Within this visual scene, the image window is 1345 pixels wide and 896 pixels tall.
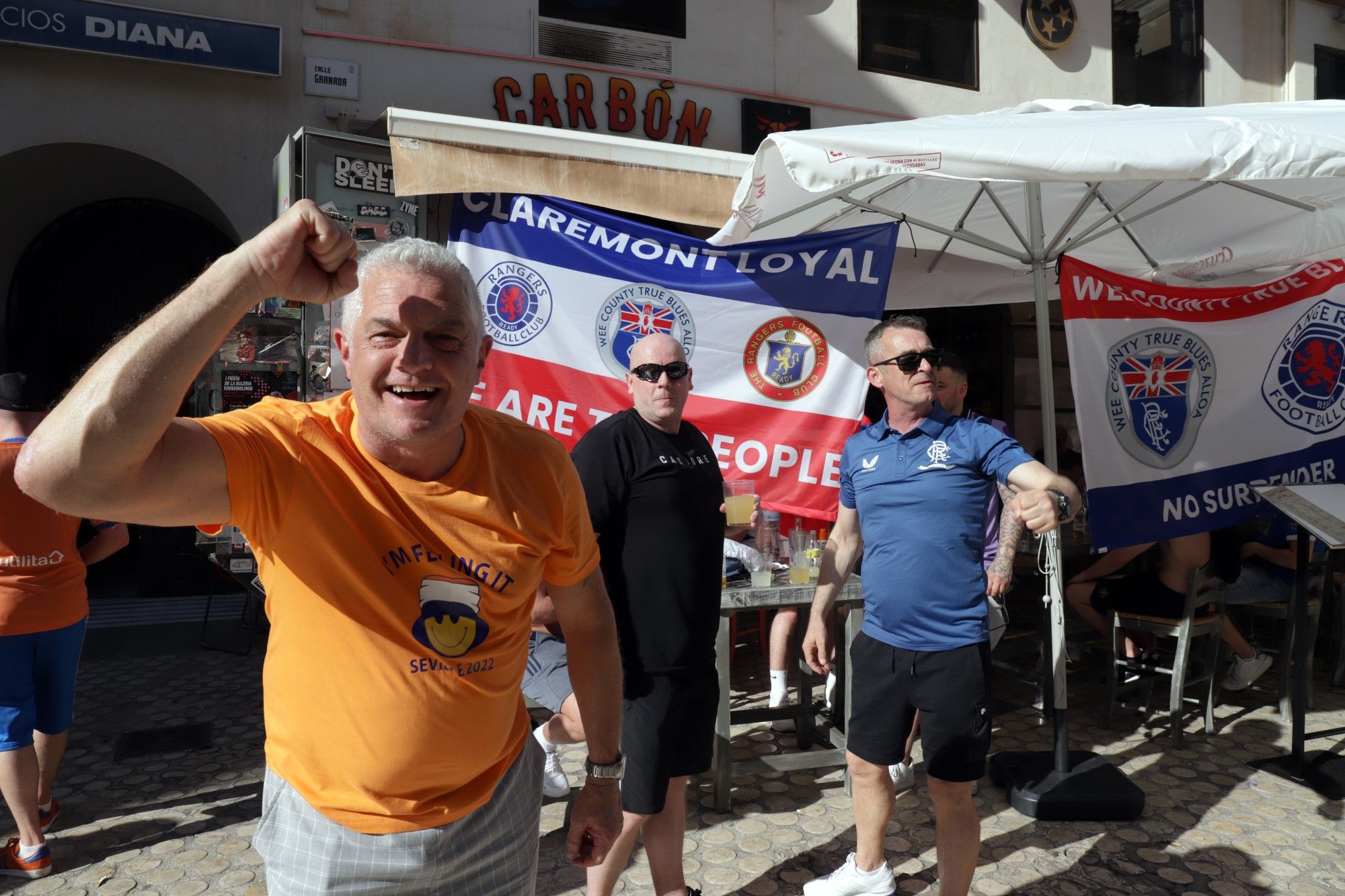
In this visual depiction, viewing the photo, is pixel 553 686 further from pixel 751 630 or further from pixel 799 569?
pixel 751 630

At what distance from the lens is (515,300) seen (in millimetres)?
4867

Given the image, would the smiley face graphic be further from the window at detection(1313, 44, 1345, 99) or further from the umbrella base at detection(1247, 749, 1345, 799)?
the window at detection(1313, 44, 1345, 99)

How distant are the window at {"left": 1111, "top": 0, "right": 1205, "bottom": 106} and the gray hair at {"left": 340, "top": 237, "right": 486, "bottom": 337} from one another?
11.3m

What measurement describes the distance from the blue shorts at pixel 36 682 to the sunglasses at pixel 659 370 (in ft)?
8.37

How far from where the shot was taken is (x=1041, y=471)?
274cm

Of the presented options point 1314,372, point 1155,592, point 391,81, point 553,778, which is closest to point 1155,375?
point 1314,372

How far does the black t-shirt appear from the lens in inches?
117

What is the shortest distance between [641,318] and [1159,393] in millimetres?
2771

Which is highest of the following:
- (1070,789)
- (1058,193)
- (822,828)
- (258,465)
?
(1058,193)

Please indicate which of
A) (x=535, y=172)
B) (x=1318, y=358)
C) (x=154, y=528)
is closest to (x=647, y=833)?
(x=535, y=172)

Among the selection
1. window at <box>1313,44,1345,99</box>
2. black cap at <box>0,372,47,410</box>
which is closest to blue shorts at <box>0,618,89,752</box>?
black cap at <box>0,372,47,410</box>

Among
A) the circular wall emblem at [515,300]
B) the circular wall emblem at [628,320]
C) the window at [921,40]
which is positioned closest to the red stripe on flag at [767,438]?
the circular wall emblem at [628,320]

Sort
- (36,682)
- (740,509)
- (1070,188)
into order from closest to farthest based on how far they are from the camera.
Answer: (36,682) < (740,509) < (1070,188)

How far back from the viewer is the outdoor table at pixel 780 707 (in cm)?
394
